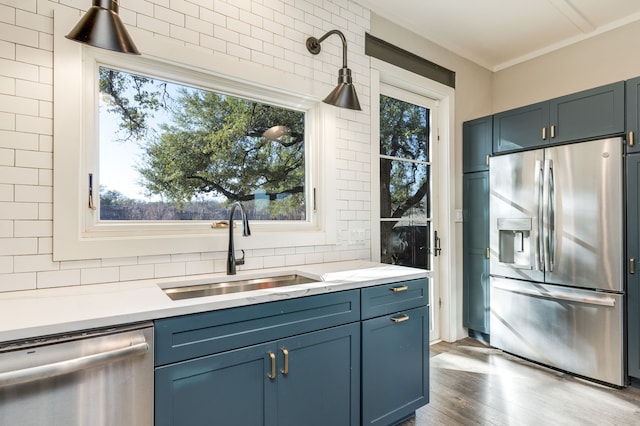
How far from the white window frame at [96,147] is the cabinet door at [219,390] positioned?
0.70m

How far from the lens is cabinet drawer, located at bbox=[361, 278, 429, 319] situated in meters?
1.88

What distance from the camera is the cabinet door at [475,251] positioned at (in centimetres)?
331

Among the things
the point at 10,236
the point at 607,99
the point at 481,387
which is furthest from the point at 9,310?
the point at 607,99

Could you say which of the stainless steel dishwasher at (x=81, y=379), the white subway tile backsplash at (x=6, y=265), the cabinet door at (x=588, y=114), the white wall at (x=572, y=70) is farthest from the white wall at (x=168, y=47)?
the white wall at (x=572, y=70)

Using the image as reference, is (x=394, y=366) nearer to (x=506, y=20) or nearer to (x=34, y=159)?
(x=34, y=159)

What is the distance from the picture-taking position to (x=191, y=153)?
2.00m

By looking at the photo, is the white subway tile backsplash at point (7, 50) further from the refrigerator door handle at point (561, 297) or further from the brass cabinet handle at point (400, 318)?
the refrigerator door handle at point (561, 297)

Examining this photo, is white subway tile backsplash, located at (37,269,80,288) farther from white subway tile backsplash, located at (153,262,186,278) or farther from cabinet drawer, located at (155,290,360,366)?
cabinet drawer, located at (155,290,360,366)

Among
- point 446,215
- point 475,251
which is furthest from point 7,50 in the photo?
point 475,251

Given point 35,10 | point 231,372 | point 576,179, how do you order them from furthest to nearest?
point 576,179 → point 35,10 → point 231,372

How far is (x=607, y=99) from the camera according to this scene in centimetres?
256

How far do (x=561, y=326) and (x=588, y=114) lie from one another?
65.8 inches

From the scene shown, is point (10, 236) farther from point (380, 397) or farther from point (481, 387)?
point (481, 387)

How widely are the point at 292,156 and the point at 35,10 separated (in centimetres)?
148
